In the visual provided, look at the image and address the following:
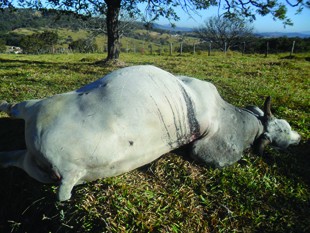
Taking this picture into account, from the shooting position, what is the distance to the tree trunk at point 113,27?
15281 mm

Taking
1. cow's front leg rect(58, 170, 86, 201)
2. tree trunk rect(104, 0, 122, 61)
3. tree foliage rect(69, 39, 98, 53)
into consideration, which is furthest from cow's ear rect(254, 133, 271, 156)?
tree foliage rect(69, 39, 98, 53)

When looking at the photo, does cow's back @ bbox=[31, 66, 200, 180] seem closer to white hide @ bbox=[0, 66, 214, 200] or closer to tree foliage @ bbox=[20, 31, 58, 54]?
white hide @ bbox=[0, 66, 214, 200]

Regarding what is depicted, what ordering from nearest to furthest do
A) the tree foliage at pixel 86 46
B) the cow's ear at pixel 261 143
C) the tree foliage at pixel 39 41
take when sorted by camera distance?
the cow's ear at pixel 261 143, the tree foliage at pixel 86 46, the tree foliage at pixel 39 41

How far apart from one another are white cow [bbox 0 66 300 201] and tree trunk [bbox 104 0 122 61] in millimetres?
11681

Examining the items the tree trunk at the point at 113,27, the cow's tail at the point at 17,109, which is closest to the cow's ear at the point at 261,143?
the cow's tail at the point at 17,109

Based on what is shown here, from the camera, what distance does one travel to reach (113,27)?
15.8 meters

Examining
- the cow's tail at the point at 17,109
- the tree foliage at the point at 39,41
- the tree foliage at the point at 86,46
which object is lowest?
the tree foliage at the point at 39,41

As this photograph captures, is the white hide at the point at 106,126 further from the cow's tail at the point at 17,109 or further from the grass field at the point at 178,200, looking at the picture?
the grass field at the point at 178,200

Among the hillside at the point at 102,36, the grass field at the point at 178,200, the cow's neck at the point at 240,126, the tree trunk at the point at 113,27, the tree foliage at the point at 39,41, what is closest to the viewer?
the grass field at the point at 178,200

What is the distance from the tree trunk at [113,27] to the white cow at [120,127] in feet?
38.3

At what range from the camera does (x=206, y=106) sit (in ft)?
14.4

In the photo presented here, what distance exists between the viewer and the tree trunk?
15.3 meters

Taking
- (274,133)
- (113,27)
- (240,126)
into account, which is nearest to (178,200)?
(240,126)

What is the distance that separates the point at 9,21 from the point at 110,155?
13564 cm
